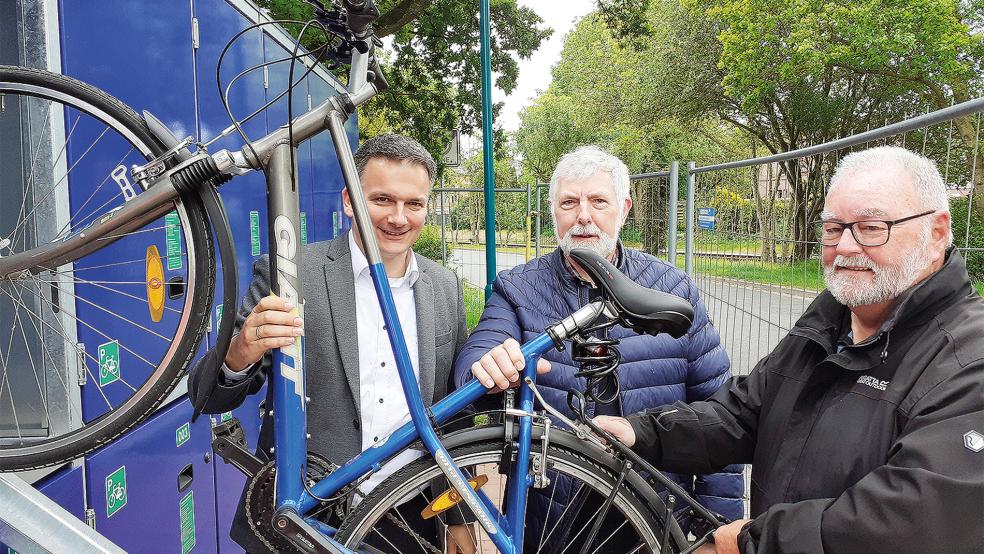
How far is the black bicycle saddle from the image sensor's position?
5.05 feet

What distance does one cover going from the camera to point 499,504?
167 centimetres

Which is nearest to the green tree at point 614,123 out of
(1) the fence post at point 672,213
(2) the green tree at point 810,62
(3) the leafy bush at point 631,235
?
(2) the green tree at point 810,62

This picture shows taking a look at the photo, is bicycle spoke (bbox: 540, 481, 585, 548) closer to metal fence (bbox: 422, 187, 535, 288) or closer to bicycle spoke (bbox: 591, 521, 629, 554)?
bicycle spoke (bbox: 591, 521, 629, 554)

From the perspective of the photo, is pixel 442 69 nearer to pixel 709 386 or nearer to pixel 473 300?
pixel 473 300

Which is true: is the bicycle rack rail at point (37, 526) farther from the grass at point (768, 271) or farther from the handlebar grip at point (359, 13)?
the grass at point (768, 271)

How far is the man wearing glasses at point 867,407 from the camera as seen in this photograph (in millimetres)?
1229

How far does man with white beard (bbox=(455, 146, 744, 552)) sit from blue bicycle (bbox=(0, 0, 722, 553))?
11.7 inches

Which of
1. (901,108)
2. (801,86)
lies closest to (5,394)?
(801,86)

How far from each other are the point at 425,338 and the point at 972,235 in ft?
5.44

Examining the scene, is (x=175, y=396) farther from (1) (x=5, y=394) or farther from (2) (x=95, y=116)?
(2) (x=95, y=116)

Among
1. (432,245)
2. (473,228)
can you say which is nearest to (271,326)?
(473,228)

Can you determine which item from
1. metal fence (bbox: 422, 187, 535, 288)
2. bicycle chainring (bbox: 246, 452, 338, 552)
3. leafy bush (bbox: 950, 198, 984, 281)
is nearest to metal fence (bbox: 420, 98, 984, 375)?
leafy bush (bbox: 950, 198, 984, 281)

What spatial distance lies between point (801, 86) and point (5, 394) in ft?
63.9

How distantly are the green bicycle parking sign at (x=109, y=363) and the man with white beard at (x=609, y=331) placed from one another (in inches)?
41.1
